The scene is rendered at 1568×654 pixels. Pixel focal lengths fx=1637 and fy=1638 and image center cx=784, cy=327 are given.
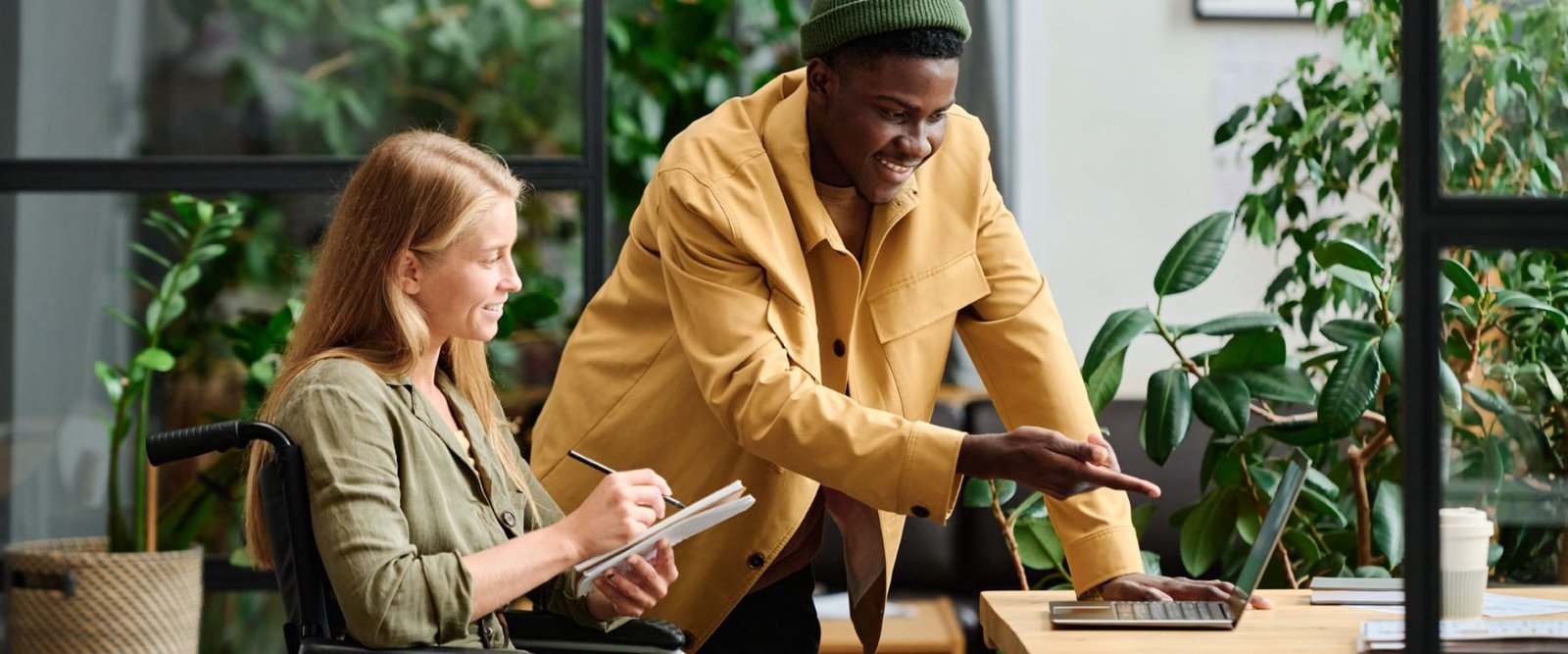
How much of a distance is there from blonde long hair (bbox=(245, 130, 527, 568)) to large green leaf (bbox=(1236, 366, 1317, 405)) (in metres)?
1.32

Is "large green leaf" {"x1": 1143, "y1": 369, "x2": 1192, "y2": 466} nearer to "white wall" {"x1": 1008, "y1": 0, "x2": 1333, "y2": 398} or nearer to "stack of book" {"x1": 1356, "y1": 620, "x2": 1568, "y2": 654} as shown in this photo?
"stack of book" {"x1": 1356, "y1": 620, "x2": 1568, "y2": 654}

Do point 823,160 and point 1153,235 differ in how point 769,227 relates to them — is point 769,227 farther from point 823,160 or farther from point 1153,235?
point 1153,235

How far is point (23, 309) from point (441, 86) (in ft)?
2.96

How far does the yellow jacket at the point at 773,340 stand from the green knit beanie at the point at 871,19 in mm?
112

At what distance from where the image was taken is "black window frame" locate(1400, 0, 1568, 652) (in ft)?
3.92

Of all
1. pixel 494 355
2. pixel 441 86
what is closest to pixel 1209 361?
pixel 494 355

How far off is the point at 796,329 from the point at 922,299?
183 millimetres

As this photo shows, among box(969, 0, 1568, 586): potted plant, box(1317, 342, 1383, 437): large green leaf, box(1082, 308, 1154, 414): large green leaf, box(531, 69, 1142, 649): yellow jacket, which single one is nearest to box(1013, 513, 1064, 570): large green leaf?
box(969, 0, 1568, 586): potted plant

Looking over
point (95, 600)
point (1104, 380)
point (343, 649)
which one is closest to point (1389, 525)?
point (1104, 380)

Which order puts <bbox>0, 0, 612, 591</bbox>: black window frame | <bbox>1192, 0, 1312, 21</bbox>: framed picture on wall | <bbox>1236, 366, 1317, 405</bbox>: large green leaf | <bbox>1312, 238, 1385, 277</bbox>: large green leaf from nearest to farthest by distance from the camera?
1. <bbox>1312, 238, 1385, 277</bbox>: large green leaf
2. <bbox>1236, 366, 1317, 405</bbox>: large green leaf
3. <bbox>0, 0, 612, 591</bbox>: black window frame
4. <bbox>1192, 0, 1312, 21</bbox>: framed picture on wall

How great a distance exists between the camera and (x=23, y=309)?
3139mm

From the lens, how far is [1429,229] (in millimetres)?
1199

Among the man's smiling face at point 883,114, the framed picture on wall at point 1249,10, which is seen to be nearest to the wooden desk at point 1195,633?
the man's smiling face at point 883,114

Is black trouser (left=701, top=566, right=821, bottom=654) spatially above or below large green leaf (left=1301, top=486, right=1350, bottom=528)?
below
